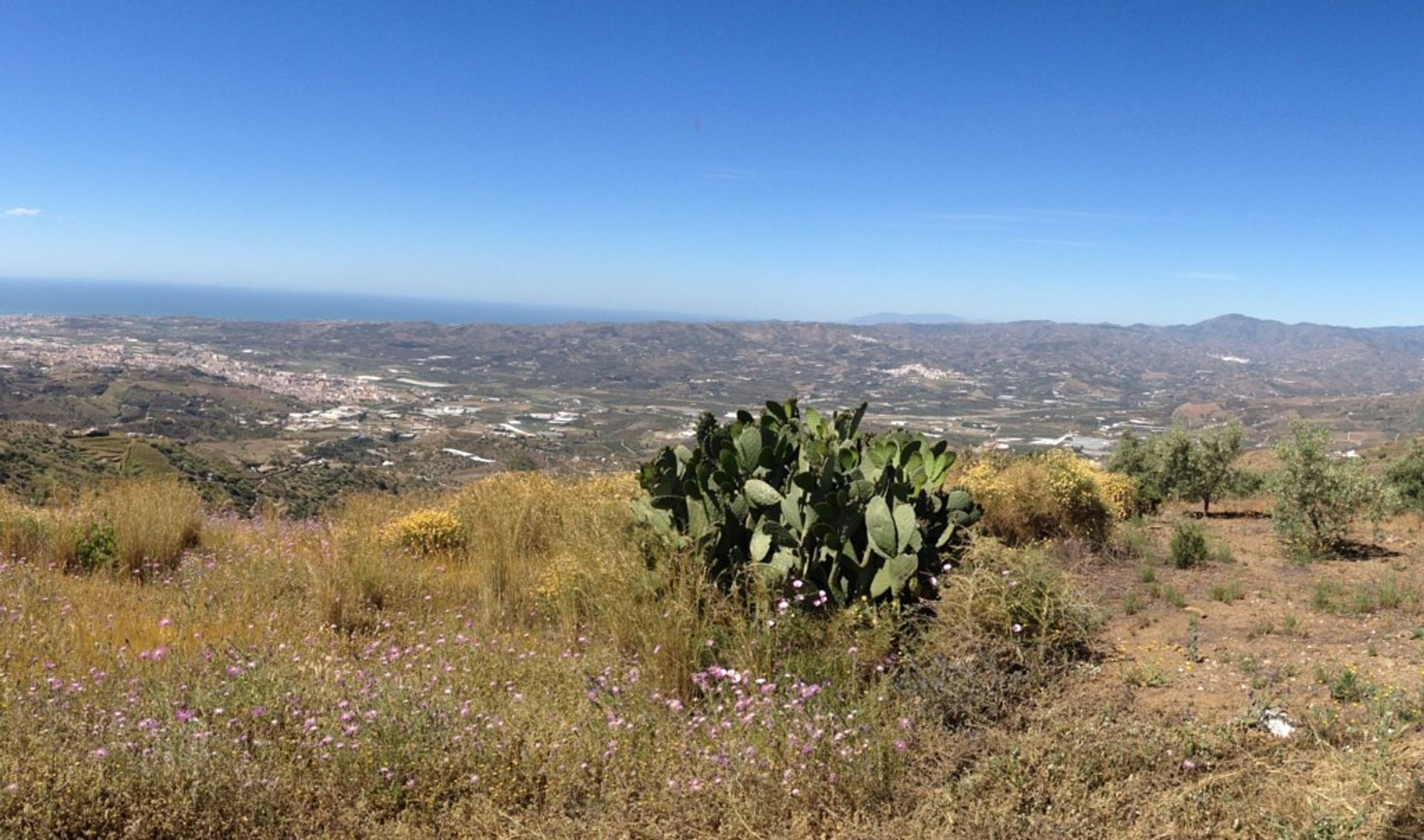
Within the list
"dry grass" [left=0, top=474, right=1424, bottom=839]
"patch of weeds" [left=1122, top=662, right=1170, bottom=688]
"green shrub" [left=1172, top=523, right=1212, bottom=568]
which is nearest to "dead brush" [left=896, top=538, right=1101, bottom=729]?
"dry grass" [left=0, top=474, right=1424, bottom=839]

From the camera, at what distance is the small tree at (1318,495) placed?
886cm

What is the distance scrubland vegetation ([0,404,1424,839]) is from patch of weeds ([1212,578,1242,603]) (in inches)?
1.9

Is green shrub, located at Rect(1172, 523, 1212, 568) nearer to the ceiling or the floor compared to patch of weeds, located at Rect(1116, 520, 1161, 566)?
nearer to the ceiling

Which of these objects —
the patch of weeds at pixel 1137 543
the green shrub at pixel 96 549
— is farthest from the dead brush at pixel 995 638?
the green shrub at pixel 96 549

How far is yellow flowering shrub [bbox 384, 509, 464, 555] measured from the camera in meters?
7.43

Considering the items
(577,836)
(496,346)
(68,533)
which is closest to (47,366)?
(496,346)

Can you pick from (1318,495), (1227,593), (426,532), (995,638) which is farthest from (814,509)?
(1318,495)

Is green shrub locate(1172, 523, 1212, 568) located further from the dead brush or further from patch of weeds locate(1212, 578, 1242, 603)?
the dead brush

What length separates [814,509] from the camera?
4961 mm

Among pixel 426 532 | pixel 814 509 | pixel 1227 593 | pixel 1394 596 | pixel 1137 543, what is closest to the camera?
pixel 814 509

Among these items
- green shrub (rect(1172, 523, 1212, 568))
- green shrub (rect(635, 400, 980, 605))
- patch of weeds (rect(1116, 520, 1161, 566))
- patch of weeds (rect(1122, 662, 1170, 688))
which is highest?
green shrub (rect(635, 400, 980, 605))

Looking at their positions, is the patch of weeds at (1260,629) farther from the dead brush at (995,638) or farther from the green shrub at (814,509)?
the green shrub at (814,509)

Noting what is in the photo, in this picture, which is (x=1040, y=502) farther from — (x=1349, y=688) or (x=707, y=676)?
(x=707, y=676)

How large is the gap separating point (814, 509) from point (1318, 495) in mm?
7902
